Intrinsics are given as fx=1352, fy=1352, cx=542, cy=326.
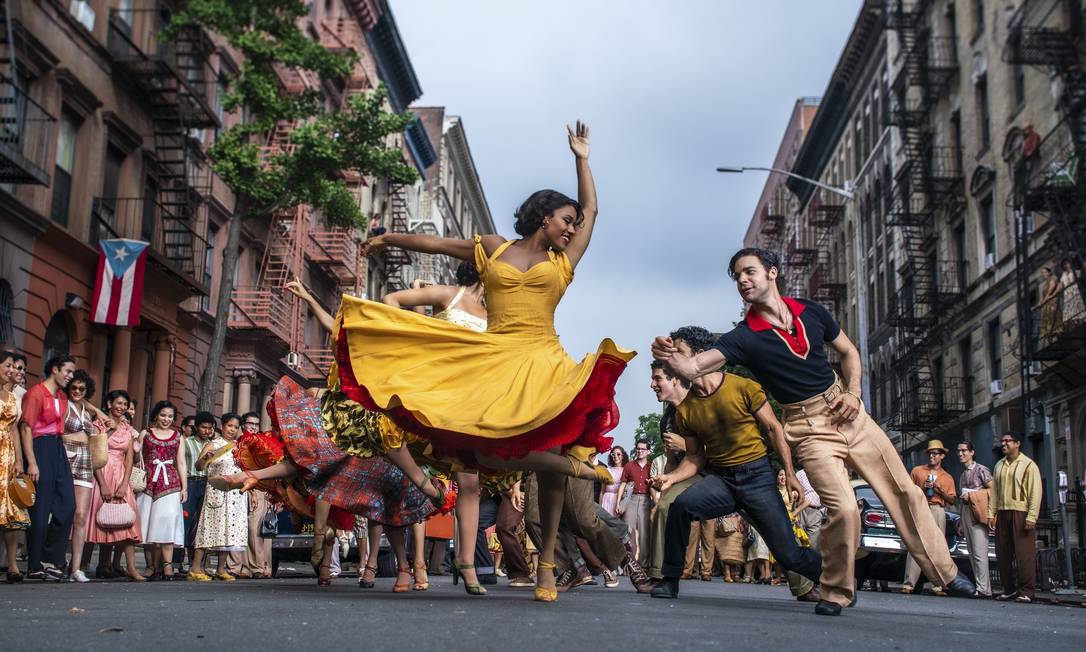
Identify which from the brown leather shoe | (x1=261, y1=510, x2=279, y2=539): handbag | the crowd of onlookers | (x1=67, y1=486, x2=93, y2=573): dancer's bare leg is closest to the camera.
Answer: the brown leather shoe

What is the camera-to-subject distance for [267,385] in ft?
129

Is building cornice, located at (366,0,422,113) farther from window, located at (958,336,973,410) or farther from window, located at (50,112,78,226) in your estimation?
window, located at (50,112,78,226)

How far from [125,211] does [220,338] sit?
3.35 m

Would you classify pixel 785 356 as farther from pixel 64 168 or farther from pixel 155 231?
pixel 155 231

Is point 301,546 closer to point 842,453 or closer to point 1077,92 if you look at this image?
point 842,453

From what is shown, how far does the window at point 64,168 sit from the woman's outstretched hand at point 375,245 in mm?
17123

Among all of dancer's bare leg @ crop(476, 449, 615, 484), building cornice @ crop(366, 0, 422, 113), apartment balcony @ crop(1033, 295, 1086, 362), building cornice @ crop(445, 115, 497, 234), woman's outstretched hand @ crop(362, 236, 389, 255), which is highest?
building cornice @ crop(445, 115, 497, 234)

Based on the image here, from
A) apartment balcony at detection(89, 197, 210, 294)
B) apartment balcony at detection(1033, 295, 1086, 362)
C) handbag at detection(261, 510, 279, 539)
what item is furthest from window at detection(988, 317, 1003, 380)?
handbag at detection(261, 510, 279, 539)

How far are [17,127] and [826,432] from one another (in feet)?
53.9

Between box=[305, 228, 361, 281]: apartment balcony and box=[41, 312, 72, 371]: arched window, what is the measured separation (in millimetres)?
17816

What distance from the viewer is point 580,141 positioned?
7.75 m

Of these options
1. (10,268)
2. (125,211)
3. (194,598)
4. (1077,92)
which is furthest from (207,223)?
(194,598)

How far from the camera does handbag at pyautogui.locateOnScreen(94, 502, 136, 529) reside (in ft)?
42.0

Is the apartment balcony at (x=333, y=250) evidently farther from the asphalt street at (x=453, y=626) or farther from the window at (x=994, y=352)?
the asphalt street at (x=453, y=626)
